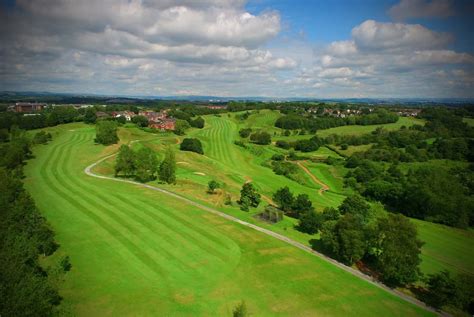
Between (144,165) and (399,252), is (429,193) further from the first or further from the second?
(144,165)

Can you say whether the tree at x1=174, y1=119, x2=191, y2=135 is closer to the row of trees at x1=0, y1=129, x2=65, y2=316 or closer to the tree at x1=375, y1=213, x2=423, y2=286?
the row of trees at x1=0, y1=129, x2=65, y2=316

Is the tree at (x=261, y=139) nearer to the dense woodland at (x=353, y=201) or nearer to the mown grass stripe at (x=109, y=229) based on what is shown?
the dense woodland at (x=353, y=201)

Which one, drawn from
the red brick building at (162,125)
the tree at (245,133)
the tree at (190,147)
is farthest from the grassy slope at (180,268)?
the tree at (245,133)

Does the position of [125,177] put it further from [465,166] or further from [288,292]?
[465,166]

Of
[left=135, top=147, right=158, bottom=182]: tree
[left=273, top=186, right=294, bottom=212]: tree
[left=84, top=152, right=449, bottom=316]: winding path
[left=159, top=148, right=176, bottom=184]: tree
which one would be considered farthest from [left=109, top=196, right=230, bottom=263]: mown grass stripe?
[left=273, top=186, right=294, bottom=212]: tree

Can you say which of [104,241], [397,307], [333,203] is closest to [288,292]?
[397,307]

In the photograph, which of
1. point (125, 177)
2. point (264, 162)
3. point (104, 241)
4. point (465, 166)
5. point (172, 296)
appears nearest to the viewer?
point (172, 296)

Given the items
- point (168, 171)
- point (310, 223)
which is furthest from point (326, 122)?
point (310, 223)

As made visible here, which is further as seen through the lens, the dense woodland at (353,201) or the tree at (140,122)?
the tree at (140,122)
